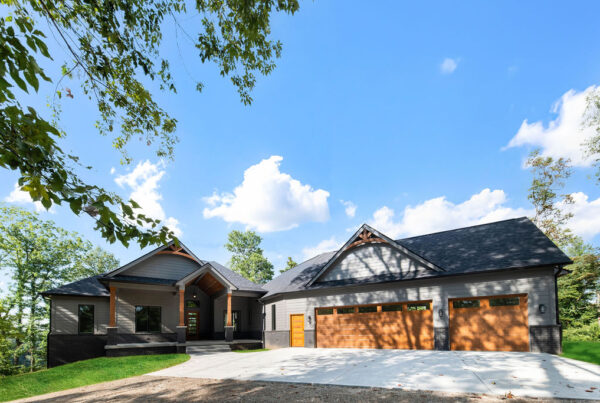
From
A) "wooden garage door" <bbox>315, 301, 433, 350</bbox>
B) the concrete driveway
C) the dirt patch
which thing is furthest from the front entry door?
the dirt patch

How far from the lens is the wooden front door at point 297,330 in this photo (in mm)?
17656

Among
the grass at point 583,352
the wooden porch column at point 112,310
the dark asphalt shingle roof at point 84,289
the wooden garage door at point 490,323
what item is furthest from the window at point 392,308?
the dark asphalt shingle roof at point 84,289

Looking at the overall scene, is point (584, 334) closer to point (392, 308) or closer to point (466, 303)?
point (466, 303)

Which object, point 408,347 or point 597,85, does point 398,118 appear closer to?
point 408,347

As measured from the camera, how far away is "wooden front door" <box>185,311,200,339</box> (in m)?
20.1

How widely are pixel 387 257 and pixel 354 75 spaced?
28.7ft

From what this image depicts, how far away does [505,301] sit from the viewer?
506 inches

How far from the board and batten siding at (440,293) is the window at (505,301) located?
0.27 metres

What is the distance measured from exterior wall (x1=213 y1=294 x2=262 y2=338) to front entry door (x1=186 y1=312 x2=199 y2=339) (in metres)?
1.16

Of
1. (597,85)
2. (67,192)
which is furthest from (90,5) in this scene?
(597,85)

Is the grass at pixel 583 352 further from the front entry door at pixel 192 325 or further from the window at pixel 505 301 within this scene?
the front entry door at pixel 192 325

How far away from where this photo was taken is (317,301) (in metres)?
17.3

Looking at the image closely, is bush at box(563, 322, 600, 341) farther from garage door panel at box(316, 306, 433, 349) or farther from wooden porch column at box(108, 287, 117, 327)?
wooden porch column at box(108, 287, 117, 327)

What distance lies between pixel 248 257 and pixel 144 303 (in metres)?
29.1
